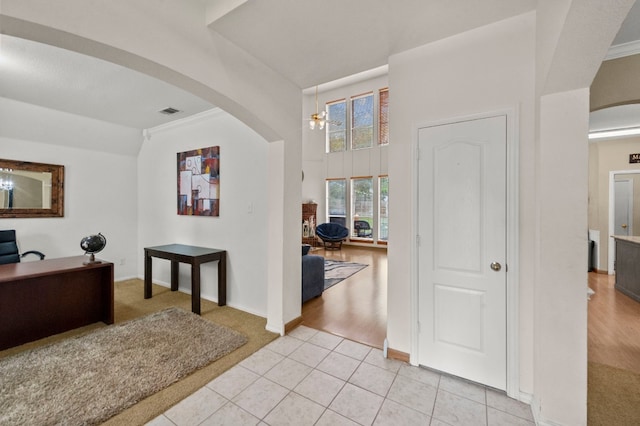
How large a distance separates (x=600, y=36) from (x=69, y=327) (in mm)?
4867

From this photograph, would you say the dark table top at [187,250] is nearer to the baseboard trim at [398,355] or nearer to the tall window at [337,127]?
the baseboard trim at [398,355]

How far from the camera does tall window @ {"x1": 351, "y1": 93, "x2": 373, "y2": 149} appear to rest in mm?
9039

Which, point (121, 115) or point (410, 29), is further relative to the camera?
point (121, 115)

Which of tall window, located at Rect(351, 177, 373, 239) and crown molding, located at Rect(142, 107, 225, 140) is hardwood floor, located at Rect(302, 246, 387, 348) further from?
tall window, located at Rect(351, 177, 373, 239)

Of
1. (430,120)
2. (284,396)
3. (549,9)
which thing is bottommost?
(284,396)

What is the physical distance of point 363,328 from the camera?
2994 millimetres

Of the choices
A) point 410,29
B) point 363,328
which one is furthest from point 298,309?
point 410,29

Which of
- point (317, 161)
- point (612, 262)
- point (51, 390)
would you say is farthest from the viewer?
point (317, 161)

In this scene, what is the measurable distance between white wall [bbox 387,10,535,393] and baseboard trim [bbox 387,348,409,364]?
0.16 ft

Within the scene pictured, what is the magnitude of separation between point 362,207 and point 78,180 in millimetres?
7371

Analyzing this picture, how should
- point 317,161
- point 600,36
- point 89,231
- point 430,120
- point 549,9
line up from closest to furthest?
point 600,36
point 549,9
point 430,120
point 89,231
point 317,161

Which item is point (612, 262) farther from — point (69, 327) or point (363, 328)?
point (69, 327)

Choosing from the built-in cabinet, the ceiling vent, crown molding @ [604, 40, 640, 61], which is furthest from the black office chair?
the built-in cabinet

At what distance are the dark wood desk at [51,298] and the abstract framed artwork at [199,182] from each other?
1.32m
